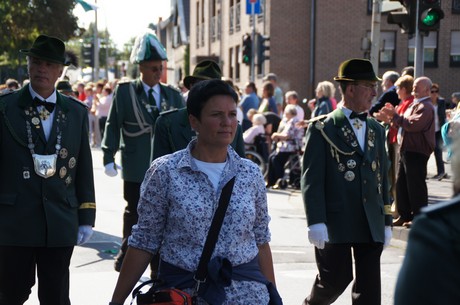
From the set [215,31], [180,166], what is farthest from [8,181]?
[215,31]

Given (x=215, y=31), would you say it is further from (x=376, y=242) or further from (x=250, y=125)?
(x=376, y=242)

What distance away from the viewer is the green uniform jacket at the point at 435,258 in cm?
185

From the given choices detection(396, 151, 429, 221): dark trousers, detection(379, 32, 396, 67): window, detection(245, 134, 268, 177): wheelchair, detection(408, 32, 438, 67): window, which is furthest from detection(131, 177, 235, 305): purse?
detection(408, 32, 438, 67): window

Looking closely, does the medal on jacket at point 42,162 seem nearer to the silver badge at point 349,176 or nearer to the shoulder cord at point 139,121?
the silver badge at point 349,176

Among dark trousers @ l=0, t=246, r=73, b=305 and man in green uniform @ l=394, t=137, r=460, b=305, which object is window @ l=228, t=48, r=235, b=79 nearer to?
dark trousers @ l=0, t=246, r=73, b=305

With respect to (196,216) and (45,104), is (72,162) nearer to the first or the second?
(45,104)

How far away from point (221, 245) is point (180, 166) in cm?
39

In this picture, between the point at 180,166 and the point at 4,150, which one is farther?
the point at 4,150

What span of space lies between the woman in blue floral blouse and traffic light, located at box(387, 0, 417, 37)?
9644 millimetres

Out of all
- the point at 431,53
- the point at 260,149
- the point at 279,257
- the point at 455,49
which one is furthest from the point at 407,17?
the point at 455,49

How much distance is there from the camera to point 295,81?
3656 cm

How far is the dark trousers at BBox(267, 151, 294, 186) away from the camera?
17.0 metres

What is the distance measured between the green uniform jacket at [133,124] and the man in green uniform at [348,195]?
228 centimetres

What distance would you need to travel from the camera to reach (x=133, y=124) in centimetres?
835
